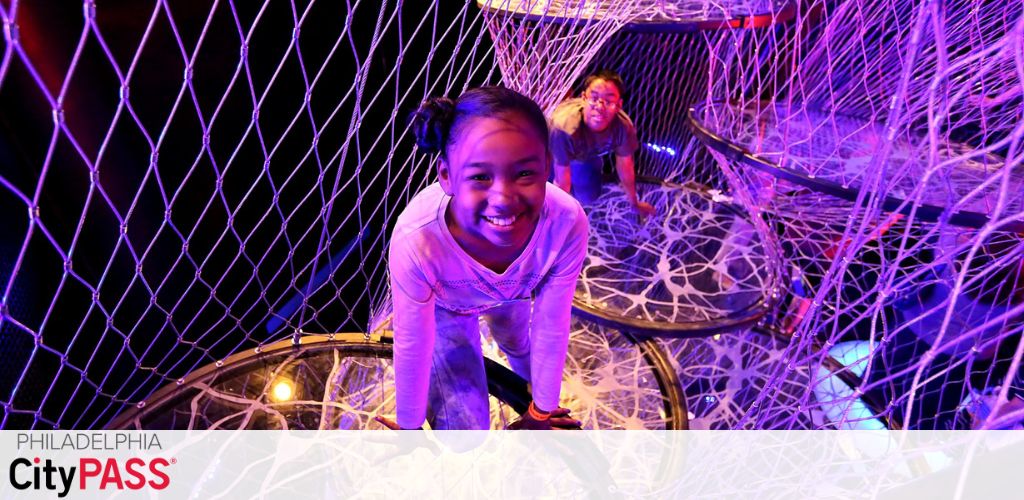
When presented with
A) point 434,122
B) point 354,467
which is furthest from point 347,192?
point 434,122

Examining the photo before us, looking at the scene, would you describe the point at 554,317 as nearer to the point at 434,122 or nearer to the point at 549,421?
the point at 549,421

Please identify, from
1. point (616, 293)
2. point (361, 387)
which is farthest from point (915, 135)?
point (361, 387)

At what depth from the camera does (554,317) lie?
69cm

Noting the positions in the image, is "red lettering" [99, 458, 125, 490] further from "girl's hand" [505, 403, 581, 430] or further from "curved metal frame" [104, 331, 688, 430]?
"girl's hand" [505, 403, 581, 430]

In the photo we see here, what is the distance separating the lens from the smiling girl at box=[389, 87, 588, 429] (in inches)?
19.1

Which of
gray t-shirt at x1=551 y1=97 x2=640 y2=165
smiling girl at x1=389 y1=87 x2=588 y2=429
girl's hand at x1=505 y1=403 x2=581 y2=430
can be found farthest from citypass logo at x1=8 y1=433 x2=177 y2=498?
gray t-shirt at x1=551 y1=97 x2=640 y2=165

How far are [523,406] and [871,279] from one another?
1.51 m

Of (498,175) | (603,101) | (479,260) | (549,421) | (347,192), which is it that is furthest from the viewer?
(347,192)

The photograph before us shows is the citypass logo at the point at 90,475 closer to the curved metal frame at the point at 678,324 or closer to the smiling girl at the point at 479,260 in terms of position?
the smiling girl at the point at 479,260

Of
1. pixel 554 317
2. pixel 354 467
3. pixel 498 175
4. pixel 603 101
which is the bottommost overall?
pixel 354 467

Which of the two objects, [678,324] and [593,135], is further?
[593,135]

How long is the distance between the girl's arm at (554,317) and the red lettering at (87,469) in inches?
19.5

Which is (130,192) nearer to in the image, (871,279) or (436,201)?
(436,201)

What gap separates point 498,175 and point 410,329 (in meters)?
0.21
